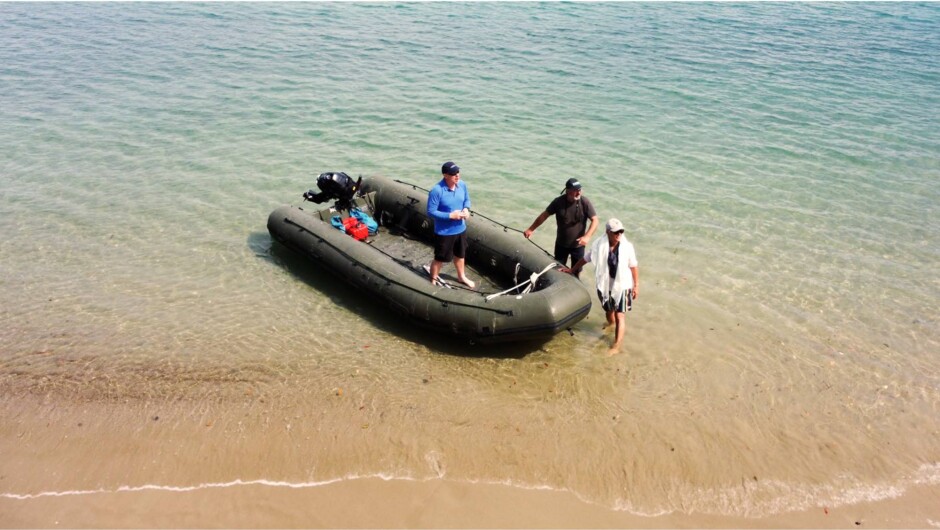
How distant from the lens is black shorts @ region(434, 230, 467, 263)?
7016 millimetres

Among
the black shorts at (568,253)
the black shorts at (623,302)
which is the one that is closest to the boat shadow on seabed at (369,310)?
the black shorts at (623,302)

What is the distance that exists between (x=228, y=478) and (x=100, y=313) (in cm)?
341

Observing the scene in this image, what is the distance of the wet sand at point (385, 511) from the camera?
4812mm

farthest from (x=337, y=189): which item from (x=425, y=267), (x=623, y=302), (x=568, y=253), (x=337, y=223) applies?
(x=623, y=302)

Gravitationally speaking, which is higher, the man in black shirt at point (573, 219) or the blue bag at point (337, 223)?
the man in black shirt at point (573, 219)

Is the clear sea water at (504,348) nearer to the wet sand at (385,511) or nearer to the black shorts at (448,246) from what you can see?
the wet sand at (385,511)

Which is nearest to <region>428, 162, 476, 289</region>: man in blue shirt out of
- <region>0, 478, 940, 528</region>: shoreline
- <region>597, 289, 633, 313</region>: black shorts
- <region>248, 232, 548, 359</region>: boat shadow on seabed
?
<region>248, 232, 548, 359</region>: boat shadow on seabed

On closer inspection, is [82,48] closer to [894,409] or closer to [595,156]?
[595,156]

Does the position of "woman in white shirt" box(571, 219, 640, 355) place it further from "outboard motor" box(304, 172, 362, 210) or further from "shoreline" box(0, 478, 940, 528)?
"outboard motor" box(304, 172, 362, 210)

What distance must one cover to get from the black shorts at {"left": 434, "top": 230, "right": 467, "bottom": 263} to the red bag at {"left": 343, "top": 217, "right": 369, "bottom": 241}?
6.12 feet

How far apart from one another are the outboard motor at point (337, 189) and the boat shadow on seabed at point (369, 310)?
854mm

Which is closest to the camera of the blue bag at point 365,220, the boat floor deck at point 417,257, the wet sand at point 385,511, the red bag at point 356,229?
the wet sand at point 385,511

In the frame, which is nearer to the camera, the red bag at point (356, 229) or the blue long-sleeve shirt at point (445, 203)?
the blue long-sleeve shirt at point (445, 203)

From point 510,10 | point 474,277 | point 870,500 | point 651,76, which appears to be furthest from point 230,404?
point 510,10
